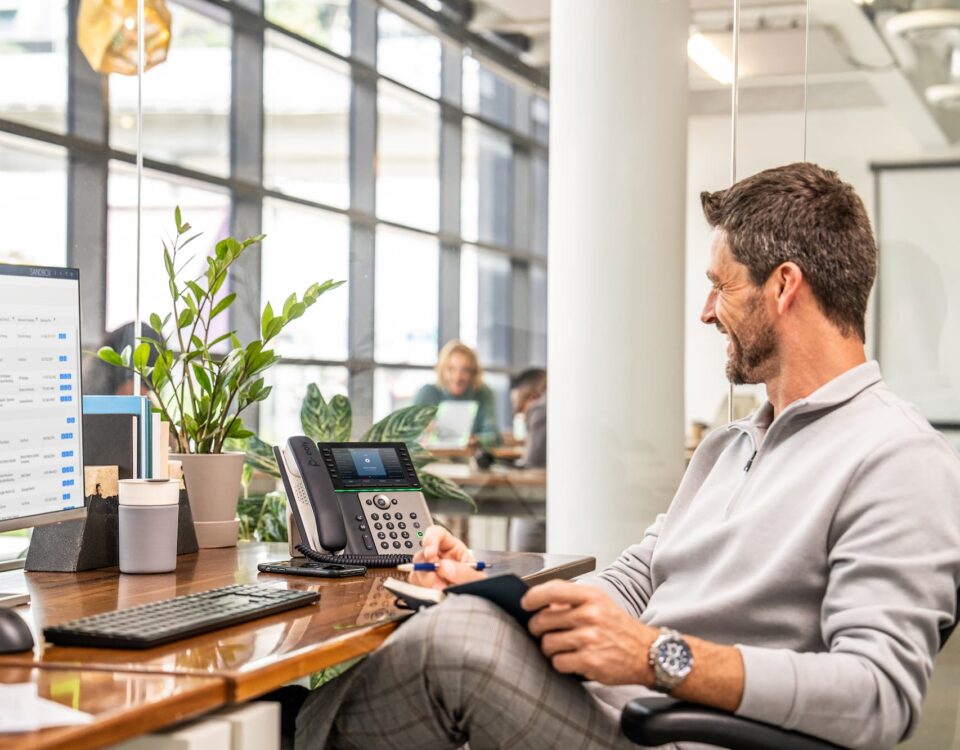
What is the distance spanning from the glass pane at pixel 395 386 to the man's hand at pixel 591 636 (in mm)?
3335

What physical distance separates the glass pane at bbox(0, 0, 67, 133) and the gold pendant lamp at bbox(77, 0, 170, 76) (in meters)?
0.16

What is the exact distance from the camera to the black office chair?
1461mm

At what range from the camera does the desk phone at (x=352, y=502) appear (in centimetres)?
222

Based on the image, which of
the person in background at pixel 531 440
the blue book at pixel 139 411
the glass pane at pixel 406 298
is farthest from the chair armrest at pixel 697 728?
the glass pane at pixel 406 298

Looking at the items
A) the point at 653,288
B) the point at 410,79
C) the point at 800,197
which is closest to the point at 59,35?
the point at 410,79

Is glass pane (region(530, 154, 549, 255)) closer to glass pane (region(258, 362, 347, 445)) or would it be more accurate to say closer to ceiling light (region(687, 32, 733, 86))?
glass pane (region(258, 362, 347, 445))

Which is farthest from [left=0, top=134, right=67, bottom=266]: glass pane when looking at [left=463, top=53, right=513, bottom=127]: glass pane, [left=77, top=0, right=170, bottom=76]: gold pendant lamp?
[left=463, top=53, right=513, bottom=127]: glass pane

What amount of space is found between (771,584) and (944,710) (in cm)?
157

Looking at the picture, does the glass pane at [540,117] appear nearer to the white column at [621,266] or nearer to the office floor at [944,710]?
the white column at [621,266]

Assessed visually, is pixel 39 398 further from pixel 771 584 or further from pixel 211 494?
pixel 771 584

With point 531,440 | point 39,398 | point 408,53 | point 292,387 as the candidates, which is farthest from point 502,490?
point 39,398

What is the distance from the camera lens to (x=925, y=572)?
5.02ft

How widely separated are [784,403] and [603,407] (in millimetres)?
1560

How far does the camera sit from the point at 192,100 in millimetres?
5137
